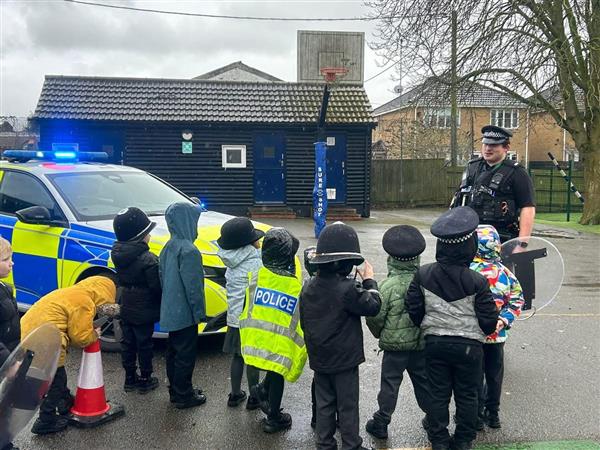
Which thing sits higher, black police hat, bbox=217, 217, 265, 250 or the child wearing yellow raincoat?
black police hat, bbox=217, 217, 265, 250

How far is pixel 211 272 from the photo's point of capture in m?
4.77

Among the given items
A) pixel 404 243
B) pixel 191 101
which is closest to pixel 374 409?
pixel 404 243

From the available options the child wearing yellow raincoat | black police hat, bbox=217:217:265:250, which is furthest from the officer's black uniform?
the child wearing yellow raincoat

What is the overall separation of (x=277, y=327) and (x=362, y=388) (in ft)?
4.12

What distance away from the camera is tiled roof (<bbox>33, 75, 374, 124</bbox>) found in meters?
16.4

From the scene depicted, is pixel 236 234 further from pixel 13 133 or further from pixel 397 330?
pixel 13 133

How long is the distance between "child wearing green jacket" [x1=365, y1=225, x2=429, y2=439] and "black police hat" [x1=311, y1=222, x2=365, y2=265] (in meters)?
0.42

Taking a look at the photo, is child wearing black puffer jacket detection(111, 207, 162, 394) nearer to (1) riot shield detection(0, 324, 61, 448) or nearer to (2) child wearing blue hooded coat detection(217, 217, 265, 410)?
(2) child wearing blue hooded coat detection(217, 217, 265, 410)

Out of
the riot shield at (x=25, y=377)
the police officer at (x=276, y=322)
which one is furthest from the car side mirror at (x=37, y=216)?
the riot shield at (x=25, y=377)

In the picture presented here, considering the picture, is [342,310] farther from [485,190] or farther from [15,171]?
[15,171]

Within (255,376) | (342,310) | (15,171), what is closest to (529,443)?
(342,310)

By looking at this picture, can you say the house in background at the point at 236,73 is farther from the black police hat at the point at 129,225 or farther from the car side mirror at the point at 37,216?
the black police hat at the point at 129,225

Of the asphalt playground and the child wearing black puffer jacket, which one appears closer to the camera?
the asphalt playground

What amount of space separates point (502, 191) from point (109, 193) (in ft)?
12.8
